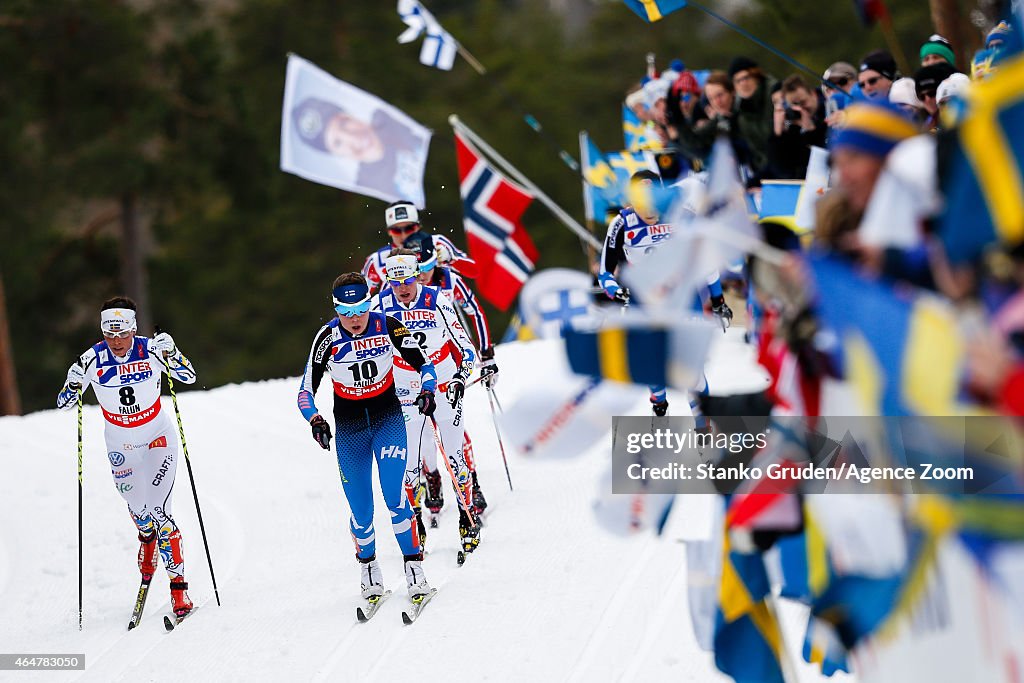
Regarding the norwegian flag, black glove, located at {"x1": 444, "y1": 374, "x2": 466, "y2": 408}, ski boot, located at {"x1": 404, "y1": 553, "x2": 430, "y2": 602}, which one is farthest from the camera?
the norwegian flag

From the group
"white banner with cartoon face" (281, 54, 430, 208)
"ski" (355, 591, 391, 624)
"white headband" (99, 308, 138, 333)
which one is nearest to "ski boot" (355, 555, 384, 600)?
"ski" (355, 591, 391, 624)

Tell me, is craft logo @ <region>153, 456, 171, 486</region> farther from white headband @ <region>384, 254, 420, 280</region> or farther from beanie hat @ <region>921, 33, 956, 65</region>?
beanie hat @ <region>921, 33, 956, 65</region>

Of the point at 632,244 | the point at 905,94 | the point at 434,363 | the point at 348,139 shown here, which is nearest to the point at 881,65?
the point at 905,94

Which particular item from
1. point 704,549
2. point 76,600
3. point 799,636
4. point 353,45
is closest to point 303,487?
point 76,600

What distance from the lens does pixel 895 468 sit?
3992mm

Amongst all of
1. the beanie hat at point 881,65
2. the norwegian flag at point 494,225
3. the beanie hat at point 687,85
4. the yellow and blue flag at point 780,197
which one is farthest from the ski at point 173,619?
the beanie hat at point 687,85

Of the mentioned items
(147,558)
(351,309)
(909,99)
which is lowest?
(147,558)

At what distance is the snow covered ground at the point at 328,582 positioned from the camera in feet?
25.8

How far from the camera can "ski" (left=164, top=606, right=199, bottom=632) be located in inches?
355

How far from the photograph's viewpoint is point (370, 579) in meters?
8.87

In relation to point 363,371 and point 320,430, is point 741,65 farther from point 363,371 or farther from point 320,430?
point 320,430

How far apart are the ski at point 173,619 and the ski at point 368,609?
125 cm

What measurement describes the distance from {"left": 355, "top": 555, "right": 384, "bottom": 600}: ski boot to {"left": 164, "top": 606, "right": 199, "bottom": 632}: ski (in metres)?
1.29

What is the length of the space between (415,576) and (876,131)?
5455mm
